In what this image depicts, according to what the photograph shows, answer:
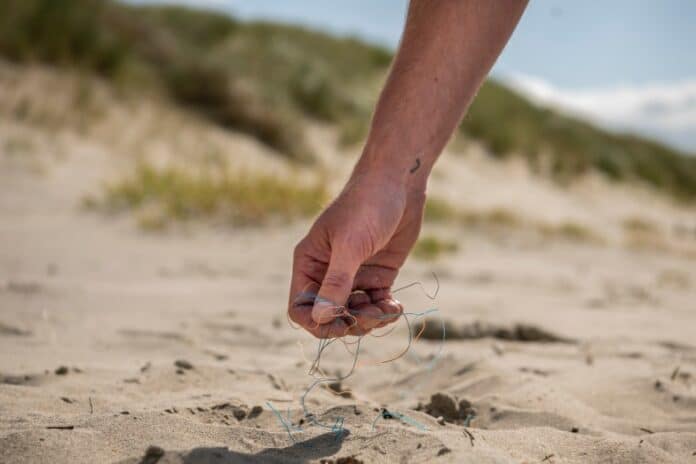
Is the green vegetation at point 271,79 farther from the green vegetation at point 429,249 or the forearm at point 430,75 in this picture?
the forearm at point 430,75

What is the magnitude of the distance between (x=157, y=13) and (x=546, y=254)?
14.2 metres

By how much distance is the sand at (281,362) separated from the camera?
162 cm

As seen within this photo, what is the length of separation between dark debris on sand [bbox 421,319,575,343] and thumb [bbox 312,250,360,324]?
152 cm

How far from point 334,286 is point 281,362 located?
102cm

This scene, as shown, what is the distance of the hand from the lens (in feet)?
5.03

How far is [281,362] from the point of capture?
2467 millimetres

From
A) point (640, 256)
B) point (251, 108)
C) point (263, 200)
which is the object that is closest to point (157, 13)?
point (251, 108)

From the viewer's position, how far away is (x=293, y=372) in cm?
235

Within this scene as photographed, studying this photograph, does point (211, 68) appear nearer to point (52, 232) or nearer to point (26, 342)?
point (52, 232)

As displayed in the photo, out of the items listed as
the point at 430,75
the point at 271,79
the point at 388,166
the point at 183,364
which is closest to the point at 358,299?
the point at 388,166

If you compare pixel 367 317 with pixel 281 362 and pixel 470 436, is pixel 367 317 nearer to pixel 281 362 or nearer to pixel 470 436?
pixel 470 436

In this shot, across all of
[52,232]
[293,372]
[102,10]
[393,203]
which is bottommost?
[52,232]

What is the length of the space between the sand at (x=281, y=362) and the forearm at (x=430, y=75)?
2.02ft

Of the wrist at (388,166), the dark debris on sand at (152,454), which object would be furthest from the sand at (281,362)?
the wrist at (388,166)
